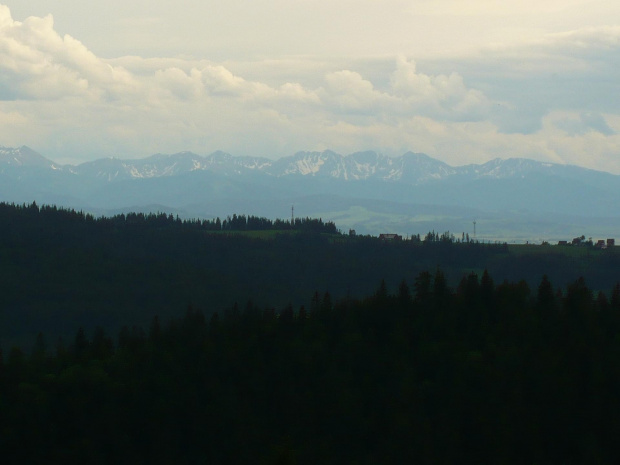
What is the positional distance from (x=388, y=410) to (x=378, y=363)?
1747 centimetres

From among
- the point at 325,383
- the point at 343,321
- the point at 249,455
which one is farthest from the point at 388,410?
the point at 343,321

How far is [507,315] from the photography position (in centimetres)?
15100

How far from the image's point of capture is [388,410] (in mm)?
122812

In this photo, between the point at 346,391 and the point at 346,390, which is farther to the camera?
the point at 346,390

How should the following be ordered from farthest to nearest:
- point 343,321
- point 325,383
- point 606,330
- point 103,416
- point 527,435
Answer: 1. point 343,321
2. point 606,330
3. point 325,383
4. point 103,416
5. point 527,435

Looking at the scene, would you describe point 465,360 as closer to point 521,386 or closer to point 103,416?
point 521,386

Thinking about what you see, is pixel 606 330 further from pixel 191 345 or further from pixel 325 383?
pixel 191 345

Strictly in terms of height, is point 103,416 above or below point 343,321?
below

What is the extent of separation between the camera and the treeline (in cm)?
11369

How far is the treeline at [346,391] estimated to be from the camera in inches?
4476

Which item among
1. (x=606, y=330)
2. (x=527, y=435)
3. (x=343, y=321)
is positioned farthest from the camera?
(x=343, y=321)

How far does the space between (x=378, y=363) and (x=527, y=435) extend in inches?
1275

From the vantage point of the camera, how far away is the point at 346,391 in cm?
12650

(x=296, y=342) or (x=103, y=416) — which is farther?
(x=296, y=342)
